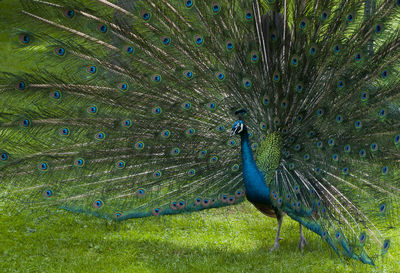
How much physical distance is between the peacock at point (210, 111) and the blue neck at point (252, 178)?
0.06ft

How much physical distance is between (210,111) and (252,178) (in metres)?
0.89

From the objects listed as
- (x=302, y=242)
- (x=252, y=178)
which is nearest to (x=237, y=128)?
(x=252, y=178)

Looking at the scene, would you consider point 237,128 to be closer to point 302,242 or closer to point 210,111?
point 210,111

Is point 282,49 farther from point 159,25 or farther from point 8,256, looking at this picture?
point 8,256

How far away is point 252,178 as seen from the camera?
471cm

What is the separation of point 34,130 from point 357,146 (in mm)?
3250

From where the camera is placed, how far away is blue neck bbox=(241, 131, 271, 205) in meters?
4.68

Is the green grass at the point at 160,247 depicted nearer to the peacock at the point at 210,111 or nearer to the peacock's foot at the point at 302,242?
the peacock's foot at the point at 302,242

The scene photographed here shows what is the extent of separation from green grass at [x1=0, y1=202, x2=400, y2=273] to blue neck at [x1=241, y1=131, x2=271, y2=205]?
29.4 inches

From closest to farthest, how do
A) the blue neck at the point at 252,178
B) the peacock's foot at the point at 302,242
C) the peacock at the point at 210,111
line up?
1. the peacock at the point at 210,111
2. the blue neck at the point at 252,178
3. the peacock's foot at the point at 302,242

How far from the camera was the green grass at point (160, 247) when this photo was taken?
15.4 ft

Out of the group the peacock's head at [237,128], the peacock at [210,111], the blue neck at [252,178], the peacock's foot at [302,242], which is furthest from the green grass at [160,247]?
the peacock's head at [237,128]

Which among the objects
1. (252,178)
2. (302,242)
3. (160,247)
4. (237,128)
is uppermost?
(237,128)

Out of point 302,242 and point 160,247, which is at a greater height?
point 302,242
